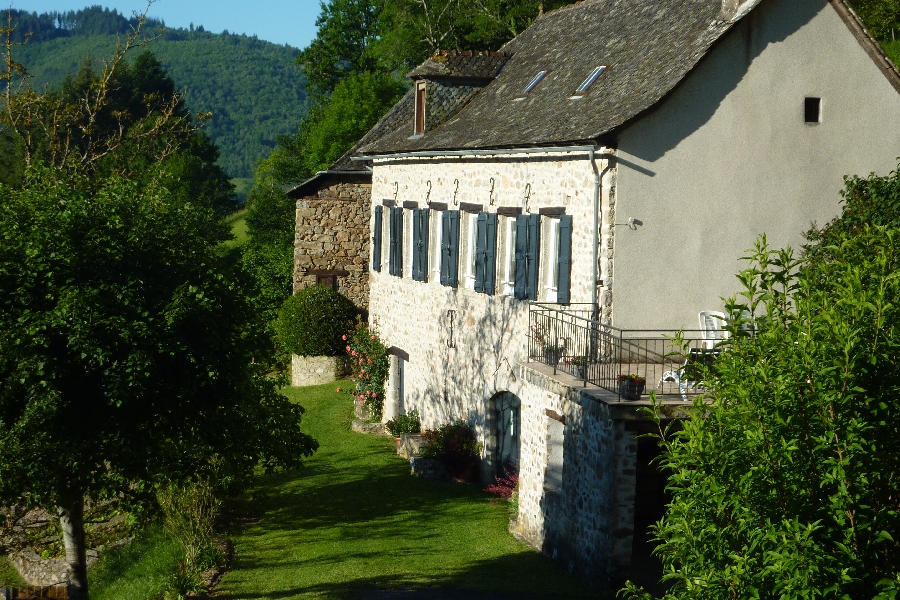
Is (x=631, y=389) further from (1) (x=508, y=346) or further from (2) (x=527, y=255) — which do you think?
(1) (x=508, y=346)

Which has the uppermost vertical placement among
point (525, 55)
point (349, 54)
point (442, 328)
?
point (349, 54)

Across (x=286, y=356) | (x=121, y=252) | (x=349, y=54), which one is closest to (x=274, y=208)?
(x=349, y=54)

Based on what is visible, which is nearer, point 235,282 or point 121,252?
point 121,252

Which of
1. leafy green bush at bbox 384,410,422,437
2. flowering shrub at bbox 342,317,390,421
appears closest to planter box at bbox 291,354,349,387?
flowering shrub at bbox 342,317,390,421

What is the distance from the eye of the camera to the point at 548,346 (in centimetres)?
1423

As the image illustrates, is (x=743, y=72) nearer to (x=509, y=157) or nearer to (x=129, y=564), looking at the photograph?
(x=509, y=157)

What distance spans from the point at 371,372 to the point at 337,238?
647 centimetres

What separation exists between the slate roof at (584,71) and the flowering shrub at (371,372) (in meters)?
4.19

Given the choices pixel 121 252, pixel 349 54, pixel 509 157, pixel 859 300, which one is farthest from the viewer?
pixel 349 54

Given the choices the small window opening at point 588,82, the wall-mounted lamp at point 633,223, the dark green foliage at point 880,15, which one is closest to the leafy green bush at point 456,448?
the wall-mounted lamp at point 633,223

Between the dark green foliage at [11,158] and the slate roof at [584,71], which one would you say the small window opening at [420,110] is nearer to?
the slate roof at [584,71]

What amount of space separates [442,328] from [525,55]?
19.2 ft

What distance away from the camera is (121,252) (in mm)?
9625

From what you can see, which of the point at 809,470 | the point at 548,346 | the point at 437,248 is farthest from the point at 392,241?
the point at 809,470
